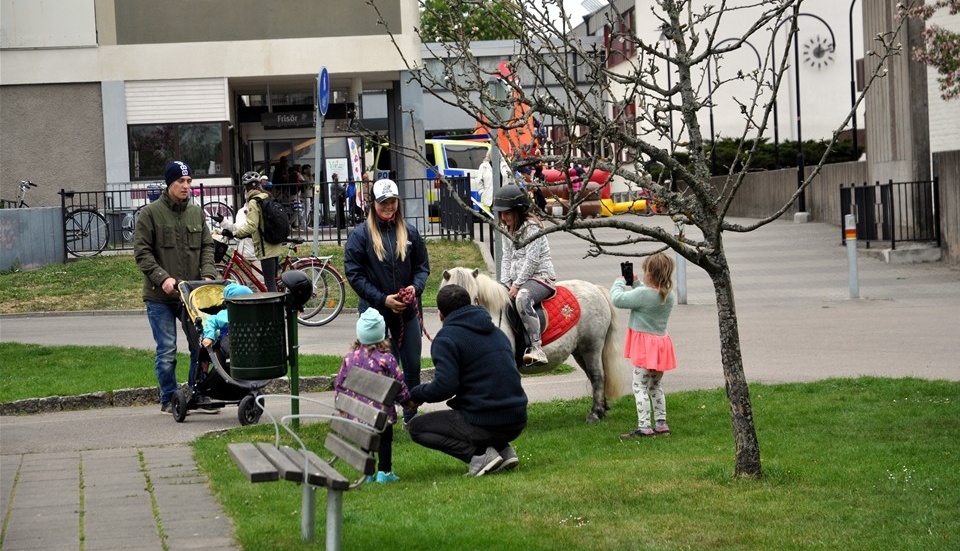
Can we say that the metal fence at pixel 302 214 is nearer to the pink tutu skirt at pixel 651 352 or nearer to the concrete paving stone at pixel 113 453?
the concrete paving stone at pixel 113 453

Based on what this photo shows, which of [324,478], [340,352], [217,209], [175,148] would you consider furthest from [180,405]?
[175,148]

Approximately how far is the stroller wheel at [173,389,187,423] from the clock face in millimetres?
50416

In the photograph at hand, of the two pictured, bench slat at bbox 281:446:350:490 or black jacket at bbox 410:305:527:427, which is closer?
bench slat at bbox 281:446:350:490

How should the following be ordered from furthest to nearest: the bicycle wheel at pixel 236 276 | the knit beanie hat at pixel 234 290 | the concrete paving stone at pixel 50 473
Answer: the bicycle wheel at pixel 236 276
the knit beanie hat at pixel 234 290
the concrete paving stone at pixel 50 473

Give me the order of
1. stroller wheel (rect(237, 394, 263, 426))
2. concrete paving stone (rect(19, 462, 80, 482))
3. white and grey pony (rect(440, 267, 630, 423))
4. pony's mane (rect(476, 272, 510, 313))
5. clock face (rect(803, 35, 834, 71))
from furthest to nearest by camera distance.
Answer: clock face (rect(803, 35, 834, 71))
stroller wheel (rect(237, 394, 263, 426))
white and grey pony (rect(440, 267, 630, 423))
pony's mane (rect(476, 272, 510, 313))
concrete paving stone (rect(19, 462, 80, 482))

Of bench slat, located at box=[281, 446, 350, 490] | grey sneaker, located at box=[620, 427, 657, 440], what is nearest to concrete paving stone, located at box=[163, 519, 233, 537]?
bench slat, located at box=[281, 446, 350, 490]

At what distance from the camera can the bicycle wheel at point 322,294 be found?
19.4m

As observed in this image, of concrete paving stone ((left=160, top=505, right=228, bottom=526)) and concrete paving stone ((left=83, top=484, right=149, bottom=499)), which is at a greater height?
concrete paving stone ((left=160, top=505, right=228, bottom=526))

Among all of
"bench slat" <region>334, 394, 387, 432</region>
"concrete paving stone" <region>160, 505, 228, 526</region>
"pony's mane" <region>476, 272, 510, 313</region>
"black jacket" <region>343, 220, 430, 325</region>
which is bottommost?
"concrete paving stone" <region>160, 505, 228, 526</region>

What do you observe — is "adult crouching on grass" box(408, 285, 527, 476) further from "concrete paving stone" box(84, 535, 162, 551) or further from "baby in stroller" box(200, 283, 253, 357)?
"baby in stroller" box(200, 283, 253, 357)

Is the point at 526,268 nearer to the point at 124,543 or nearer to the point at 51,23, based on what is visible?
the point at 124,543

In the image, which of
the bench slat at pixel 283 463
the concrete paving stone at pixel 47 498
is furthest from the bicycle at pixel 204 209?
the bench slat at pixel 283 463

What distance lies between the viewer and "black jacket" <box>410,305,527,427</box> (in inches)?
338

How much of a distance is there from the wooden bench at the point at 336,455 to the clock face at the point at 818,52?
53.8 meters
